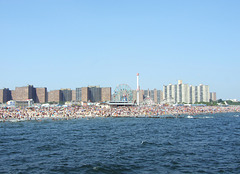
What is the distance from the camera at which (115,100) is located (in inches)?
5856

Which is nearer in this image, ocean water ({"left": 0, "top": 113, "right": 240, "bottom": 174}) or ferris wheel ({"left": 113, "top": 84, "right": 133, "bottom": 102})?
ocean water ({"left": 0, "top": 113, "right": 240, "bottom": 174})

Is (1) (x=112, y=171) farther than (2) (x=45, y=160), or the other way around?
(2) (x=45, y=160)

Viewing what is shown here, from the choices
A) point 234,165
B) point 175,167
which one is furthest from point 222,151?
point 175,167

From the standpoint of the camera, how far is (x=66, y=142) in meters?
36.1

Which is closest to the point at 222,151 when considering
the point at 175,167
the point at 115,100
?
the point at 175,167

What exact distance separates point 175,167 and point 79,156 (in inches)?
416

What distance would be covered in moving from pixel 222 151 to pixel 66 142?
2159 centimetres

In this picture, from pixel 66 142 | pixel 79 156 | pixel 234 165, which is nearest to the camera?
pixel 234 165

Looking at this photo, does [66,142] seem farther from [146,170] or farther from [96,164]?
[146,170]

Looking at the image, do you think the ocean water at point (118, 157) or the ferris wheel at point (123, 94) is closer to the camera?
the ocean water at point (118, 157)

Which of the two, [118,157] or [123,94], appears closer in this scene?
[118,157]

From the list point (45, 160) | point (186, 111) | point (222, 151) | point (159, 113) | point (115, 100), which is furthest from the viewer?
point (115, 100)

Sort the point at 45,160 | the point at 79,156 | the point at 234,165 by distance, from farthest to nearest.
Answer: the point at 79,156, the point at 45,160, the point at 234,165

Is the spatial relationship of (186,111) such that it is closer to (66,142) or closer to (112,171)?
(66,142)
